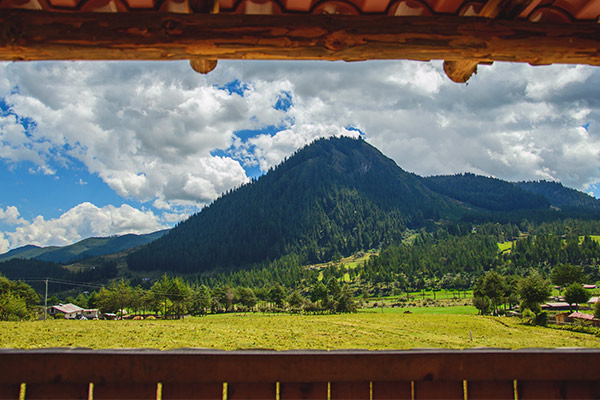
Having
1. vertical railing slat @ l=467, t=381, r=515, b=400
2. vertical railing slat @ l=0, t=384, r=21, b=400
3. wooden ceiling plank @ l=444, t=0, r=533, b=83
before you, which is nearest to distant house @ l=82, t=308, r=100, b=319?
vertical railing slat @ l=0, t=384, r=21, b=400

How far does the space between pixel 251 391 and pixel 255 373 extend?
4.7 inches

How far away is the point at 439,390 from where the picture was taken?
2213mm

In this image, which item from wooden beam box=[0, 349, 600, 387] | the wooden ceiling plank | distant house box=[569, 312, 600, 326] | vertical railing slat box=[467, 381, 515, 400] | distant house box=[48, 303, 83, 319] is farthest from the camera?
distant house box=[48, 303, 83, 319]

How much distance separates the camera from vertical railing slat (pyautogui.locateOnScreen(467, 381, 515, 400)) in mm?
2244

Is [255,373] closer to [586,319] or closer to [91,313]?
[586,319]

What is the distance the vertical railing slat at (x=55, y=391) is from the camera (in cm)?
216

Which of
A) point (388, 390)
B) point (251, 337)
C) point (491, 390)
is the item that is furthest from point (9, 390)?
point (251, 337)

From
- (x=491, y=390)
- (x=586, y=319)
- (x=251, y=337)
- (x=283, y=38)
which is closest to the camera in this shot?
(x=491, y=390)

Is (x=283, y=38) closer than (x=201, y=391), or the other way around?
(x=201, y=391)

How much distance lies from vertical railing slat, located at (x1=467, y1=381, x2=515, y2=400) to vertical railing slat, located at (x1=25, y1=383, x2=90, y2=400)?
2.28 meters

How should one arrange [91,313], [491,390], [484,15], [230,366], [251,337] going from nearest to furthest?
[230,366]
[491,390]
[484,15]
[251,337]
[91,313]

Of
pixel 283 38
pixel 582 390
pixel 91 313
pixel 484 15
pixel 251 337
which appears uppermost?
pixel 484 15

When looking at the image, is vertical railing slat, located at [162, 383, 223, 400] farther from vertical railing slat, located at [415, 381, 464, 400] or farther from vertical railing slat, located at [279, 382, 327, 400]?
vertical railing slat, located at [415, 381, 464, 400]

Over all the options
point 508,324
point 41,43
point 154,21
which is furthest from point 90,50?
point 508,324
